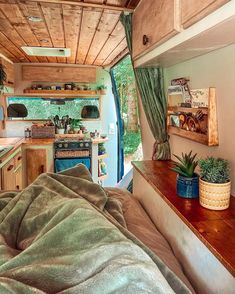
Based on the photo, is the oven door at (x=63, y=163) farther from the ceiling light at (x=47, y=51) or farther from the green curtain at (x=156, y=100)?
the green curtain at (x=156, y=100)

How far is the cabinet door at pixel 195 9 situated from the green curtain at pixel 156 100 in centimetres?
107

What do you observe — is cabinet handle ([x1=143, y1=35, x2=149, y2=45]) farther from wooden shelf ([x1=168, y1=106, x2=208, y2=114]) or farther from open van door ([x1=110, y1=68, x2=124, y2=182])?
open van door ([x1=110, y1=68, x2=124, y2=182])

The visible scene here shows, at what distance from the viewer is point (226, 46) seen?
135 centimetres

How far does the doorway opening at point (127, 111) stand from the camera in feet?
13.3

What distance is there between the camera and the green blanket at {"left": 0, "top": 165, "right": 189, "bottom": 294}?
0.63 meters

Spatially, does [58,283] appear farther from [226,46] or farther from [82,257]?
[226,46]

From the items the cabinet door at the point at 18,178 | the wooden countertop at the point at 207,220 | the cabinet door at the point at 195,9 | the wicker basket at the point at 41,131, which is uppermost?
the cabinet door at the point at 195,9

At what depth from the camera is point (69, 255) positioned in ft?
2.58

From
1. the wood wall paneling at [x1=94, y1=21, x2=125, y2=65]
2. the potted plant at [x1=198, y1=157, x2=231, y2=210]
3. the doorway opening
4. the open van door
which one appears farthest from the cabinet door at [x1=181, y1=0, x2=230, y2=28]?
the open van door

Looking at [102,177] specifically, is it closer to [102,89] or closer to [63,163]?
[63,163]

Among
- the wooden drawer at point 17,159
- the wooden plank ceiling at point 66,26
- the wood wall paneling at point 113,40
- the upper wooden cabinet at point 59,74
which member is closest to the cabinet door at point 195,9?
the wooden plank ceiling at point 66,26

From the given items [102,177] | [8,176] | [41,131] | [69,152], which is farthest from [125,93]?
[8,176]

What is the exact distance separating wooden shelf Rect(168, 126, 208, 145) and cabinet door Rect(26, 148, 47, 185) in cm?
258

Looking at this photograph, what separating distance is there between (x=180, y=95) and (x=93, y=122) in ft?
10.2
